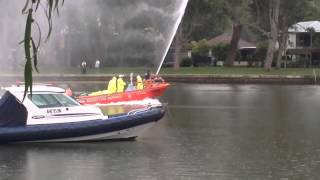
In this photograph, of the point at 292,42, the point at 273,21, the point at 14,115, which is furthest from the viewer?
the point at 292,42

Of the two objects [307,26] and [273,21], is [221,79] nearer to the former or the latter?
[273,21]

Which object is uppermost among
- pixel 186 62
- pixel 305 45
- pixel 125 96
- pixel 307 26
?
pixel 307 26

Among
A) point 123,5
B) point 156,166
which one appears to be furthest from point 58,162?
point 123,5

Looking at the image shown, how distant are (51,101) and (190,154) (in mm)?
4507

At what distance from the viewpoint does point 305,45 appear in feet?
335

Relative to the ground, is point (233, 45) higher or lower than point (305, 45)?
higher

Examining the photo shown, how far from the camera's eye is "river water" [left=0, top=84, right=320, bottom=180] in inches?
603

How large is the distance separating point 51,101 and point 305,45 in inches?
3399

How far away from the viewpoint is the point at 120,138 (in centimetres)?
2078

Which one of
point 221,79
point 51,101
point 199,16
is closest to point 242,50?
point 199,16

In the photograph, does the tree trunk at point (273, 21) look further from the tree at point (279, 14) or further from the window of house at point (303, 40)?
the window of house at point (303, 40)

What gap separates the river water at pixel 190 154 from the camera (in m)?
15.3

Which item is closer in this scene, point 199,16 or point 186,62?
point 199,16

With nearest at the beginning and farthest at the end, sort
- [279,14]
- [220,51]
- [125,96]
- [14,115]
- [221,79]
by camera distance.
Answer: [14,115]
[125,96]
[221,79]
[279,14]
[220,51]
